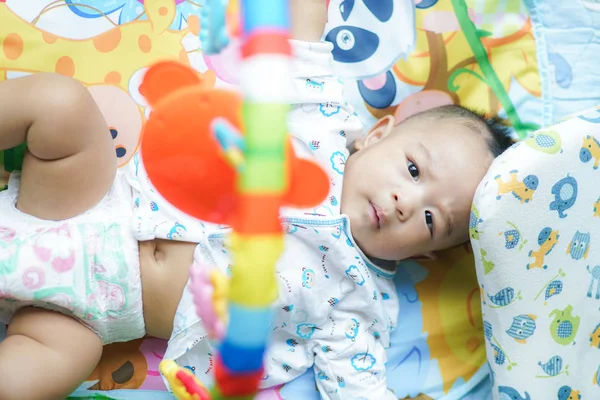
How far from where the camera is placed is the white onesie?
0.88 meters

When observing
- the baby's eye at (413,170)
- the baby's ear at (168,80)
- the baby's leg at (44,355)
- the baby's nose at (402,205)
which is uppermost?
the baby's ear at (168,80)

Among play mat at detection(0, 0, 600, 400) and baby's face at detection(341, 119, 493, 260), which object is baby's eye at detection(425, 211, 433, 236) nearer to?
baby's face at detection(341, 119, 493, 260)

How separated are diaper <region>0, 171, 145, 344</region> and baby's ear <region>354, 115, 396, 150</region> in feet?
1.30

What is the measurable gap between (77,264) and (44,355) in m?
0.13

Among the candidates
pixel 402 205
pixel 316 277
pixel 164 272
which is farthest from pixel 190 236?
pixel 402 205

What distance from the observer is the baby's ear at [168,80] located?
0.58 m

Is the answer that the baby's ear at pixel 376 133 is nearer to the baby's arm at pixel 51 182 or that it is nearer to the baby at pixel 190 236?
the baby at pixel 190 236

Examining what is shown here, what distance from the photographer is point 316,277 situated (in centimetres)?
90

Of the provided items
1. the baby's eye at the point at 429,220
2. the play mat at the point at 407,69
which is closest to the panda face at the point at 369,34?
the play mat at the point at 407,69

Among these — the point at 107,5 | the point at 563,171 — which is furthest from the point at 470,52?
the point at 107,5

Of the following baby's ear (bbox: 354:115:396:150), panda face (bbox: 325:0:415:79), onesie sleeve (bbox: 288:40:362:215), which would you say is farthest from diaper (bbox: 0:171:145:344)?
panda face (bbox: 325:0:415:79)

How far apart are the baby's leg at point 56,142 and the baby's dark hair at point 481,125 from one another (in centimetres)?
53

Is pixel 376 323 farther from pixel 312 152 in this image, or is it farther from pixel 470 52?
pixel 470 52

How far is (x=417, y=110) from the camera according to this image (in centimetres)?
115
